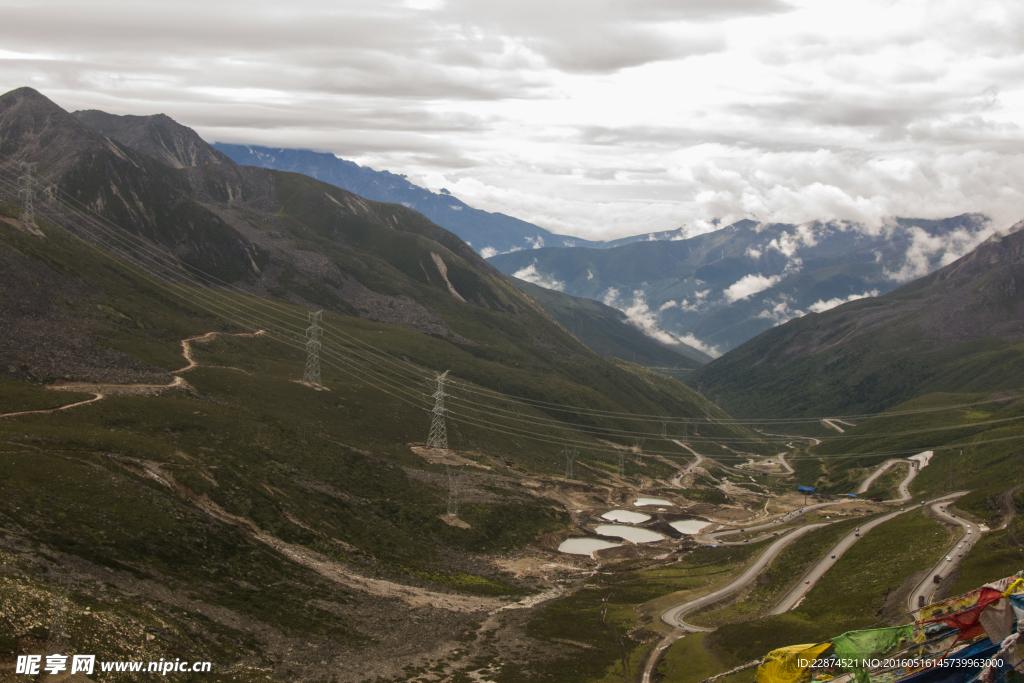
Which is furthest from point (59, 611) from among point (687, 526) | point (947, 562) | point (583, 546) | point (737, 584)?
point (687, 526)

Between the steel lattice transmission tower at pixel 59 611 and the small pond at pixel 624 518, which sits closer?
the steel lattice transmission tower at pixel 59 611

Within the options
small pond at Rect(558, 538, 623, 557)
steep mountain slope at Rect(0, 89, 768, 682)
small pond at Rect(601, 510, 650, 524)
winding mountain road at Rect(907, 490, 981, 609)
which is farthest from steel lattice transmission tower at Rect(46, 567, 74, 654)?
small pond at Rect(601, 510, 650, 524)

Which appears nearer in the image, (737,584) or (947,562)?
(947,562)

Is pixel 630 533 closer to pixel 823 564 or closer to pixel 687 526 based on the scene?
pixel 687 526

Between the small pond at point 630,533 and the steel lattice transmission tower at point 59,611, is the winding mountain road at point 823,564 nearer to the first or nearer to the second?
the small pond at point 630,533

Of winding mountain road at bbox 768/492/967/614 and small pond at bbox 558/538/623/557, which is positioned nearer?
winding mountain road at bbox 768/492/967/614

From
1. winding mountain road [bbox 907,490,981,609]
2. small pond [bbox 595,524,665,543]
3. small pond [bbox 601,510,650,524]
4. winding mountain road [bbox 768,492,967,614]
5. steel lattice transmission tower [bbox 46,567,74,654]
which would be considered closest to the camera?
steel lattice transmission tower [bbox 46,567,74,654]

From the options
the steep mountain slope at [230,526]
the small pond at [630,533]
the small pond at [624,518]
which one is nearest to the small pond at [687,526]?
the small pond at [624,518]

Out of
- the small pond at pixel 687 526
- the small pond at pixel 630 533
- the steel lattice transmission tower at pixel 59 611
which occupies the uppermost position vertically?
the steel lattice transmission tower at pixel 59 611

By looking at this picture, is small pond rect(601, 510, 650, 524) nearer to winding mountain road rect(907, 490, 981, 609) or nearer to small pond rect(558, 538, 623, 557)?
small pond rect(558, 538, 623, 557)
